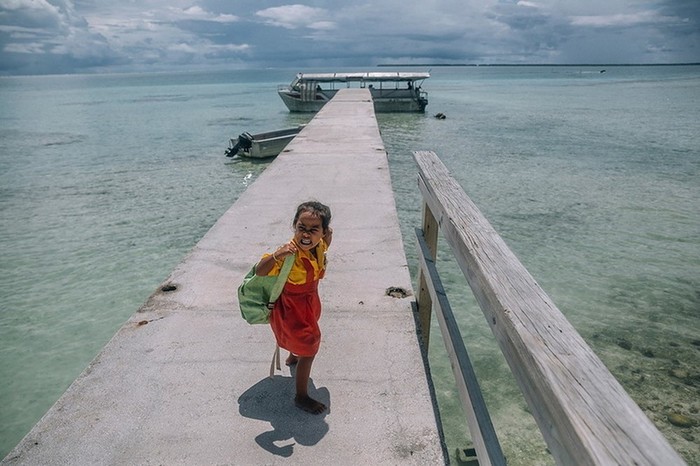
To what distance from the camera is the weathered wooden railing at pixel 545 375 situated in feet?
3.07

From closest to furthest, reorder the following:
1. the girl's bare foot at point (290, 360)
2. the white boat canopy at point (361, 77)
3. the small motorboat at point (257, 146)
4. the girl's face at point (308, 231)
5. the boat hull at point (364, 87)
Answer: the girl's face at point (308, 231) → the girl's bare foot at point (290, 360) → the small motorboat at point (257, 146) → the white boat canopy at point (361, 77) → the boat hull at point (364, 87)

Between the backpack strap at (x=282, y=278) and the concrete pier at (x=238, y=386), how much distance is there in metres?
0.61

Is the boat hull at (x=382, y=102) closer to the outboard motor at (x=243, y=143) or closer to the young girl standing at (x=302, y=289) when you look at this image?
the outboard motor at (x=243, y=143)

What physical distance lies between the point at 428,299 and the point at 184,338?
5.70 feet

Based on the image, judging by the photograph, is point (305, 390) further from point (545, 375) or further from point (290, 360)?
point (545, 375)

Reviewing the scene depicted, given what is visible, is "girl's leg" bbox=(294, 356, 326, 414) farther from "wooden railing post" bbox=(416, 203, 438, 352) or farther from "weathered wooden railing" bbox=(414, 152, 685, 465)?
"wooden railing post" bbox=(416, 203, 438, 352)

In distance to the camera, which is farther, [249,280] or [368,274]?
[368,274]

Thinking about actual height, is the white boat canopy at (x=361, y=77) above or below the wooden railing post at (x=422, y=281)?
above

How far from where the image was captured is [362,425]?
2.42 metres

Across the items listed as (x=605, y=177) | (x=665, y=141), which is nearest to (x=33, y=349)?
(x=605, y=177)

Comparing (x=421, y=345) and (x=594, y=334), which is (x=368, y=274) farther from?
(x=594, y=334)

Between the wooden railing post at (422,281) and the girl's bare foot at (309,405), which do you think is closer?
the girl's bare foot at (309,405)

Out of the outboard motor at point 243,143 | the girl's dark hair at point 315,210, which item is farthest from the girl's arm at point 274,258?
the outboard motor at point 243,143

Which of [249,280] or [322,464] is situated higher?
[249,280]
